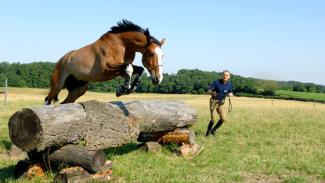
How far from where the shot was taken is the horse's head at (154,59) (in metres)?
7.29

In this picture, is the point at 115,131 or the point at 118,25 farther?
the point at 118,25

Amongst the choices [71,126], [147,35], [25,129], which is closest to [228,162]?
[147,35]

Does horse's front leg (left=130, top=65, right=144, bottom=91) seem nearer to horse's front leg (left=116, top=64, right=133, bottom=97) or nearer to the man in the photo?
horse's front leg (left=116, top=64, right=133, bottom=97)

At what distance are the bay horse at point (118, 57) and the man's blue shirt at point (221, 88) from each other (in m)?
4.90

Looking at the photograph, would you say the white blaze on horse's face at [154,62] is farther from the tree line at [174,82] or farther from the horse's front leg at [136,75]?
the tree line at [174,82]

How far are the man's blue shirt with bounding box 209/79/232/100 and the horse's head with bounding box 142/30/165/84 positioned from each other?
516 centimetres

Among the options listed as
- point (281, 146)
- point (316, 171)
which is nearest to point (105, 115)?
point (316, 171)

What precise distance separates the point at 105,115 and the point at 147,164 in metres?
1.21

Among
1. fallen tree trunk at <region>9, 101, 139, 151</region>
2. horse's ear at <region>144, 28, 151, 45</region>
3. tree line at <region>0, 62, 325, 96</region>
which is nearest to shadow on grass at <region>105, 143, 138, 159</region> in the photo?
fallen tree trunk at <region>9, 101, 139, 151</region>

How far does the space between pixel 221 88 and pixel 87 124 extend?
6.21 meters

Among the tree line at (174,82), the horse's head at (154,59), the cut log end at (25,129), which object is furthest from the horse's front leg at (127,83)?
the tree line at (174,82)

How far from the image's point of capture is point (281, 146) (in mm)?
10359

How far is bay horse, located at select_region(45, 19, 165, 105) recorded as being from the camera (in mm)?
7512

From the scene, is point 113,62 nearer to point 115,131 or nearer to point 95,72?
point 95,72
